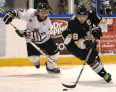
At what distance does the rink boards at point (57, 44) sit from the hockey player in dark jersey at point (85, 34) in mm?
1222

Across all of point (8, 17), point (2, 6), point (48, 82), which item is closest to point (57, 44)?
point (2, 6)

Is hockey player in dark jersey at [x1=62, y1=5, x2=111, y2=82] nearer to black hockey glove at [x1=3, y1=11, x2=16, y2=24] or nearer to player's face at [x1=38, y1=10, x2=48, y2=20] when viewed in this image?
player's face at [x1=38, y1=10, x2=48, y2=20]

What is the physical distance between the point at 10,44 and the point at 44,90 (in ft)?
6.52

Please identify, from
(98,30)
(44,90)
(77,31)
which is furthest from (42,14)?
(44,90)

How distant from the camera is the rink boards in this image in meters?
4.43

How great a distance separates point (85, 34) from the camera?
3.31m

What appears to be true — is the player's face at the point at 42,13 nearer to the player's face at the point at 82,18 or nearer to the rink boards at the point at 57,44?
the player's face at the point at 82,18

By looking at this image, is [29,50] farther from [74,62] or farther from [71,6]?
[71,6]

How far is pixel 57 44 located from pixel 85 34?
133 cm

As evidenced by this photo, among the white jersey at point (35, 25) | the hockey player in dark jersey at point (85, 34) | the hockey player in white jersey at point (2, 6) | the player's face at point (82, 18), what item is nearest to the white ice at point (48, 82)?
the hockey player in dark jersey at point (85, 34)

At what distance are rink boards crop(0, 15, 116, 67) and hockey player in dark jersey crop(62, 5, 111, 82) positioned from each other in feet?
4.01

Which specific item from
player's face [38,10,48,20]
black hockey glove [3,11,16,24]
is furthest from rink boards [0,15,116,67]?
player's face [38,10,48,20]

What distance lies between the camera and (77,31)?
10.6ft

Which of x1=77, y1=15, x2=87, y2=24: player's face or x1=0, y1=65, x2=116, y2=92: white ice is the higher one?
x1=77, y1=15, x2=87, y2=24: player's face
